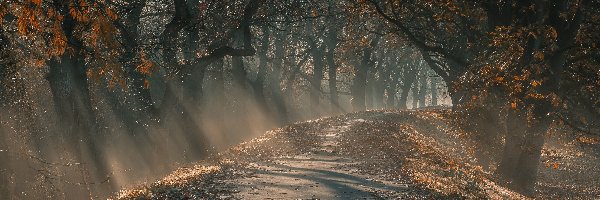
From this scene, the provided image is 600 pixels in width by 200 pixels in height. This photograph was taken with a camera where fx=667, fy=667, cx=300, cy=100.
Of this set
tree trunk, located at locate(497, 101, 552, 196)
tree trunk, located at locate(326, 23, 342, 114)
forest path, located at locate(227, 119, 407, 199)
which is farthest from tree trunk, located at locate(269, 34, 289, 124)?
forest path, located at locate(227, 119, 407, 199)

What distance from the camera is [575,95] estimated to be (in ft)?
71.2

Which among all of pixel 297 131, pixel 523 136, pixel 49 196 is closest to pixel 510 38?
pixel 523 136

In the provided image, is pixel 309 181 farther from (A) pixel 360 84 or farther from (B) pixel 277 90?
(A) pixel 360 84

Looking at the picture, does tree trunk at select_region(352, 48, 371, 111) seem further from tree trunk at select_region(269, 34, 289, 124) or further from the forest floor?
the forest floor

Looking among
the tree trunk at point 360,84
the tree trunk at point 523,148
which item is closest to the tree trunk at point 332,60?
the tree trunk at point 360,84

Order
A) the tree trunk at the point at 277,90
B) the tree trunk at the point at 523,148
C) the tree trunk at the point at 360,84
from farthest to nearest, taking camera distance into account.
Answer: the tree trunk at the point at 360,84 < the tree trunk at the point at 277,90 < the tree trunk at the point at 523,148

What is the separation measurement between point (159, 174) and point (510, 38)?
13114 millimetres

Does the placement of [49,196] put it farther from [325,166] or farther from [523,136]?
[523,136]

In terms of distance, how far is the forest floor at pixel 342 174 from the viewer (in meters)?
13.2

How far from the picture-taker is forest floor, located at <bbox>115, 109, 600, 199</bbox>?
1316 centimetres

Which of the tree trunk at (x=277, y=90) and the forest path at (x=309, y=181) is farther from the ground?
the tree trunk at (x=277, y=90)

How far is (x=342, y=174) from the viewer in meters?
16.5

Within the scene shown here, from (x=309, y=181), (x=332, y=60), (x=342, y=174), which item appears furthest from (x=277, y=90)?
(x=309, y=181)

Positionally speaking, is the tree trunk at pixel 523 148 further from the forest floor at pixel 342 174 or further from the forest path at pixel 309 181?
the forest path at pixel 309 181
